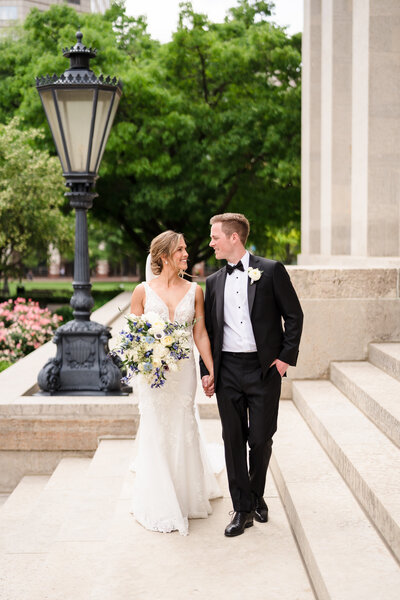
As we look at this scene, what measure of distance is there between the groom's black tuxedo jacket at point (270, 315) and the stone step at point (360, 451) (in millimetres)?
1042

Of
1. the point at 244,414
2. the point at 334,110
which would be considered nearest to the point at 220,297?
the point at 244,414

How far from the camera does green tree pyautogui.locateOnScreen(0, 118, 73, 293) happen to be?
2466 cm

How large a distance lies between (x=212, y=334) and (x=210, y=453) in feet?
6.02

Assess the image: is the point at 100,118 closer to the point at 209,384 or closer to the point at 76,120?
the point at 76,120

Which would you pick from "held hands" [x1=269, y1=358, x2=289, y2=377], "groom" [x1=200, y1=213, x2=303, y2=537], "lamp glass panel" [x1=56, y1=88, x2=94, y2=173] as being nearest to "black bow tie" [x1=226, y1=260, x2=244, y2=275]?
"groom" [x1=200, y1=213, x2=303, y2=537]

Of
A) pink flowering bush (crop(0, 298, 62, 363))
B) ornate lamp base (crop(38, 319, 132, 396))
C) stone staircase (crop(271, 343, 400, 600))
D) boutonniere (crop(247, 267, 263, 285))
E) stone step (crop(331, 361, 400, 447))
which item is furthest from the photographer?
pink flowering bush (crop(0, 298, 62, 363))

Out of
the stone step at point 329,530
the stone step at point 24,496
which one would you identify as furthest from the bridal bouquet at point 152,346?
the stone step at point 24,496

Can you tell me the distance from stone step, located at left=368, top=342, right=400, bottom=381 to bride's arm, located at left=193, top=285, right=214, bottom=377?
290 cm

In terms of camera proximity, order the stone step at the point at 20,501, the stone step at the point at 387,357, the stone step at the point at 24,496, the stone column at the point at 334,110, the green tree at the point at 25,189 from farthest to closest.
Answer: the green tree at the point at 25,189 → the stone column at the point at 334,110 → the stone step at the point at 387,357 → the stone step at the point at 24,496 → the stone step at the point at 20,501

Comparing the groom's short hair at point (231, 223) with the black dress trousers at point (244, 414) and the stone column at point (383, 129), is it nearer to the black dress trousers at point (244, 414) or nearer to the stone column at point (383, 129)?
the black dress trousers at point (244, 414)

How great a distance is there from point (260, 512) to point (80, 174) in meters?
4.75

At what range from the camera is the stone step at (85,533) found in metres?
4.50

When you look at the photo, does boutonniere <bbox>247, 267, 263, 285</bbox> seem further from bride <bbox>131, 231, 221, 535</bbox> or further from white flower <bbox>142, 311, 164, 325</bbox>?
white flower <bbox>142, 311, 164, 325</bbox>

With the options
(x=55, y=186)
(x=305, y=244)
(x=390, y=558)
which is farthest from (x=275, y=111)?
(x=390, y=558)
